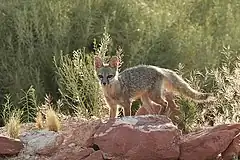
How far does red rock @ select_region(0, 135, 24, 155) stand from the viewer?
24.3 ft

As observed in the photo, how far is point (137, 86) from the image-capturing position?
8.30 meters

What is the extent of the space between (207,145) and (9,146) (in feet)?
7.38

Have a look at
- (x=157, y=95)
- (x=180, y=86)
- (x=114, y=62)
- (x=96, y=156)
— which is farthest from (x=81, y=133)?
(x=180, y=86)

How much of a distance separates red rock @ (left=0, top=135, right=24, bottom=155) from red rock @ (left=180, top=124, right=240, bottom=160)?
74.8 inches

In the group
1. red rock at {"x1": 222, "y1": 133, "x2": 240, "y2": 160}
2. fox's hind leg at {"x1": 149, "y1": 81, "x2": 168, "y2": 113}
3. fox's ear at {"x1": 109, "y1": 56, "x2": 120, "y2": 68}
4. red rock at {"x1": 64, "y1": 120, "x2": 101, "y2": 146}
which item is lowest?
red rock at {"x1": 222, "y1": 133, "x2": 240, "y2": 160}

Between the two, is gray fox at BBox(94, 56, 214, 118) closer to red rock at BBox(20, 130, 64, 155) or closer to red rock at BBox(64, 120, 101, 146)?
red rock at BBox(64, 120, 101, 146)

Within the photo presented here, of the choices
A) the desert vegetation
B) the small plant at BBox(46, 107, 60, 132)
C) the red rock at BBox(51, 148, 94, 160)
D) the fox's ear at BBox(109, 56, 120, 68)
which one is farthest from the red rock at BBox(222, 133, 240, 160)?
the desert vegetation

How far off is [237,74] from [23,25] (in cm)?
368

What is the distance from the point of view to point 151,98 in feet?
27.1

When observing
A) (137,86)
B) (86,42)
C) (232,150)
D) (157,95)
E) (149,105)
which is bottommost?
(232,150)

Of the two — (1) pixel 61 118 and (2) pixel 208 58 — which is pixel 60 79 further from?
(2) pixel 208 58

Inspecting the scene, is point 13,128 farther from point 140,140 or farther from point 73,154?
point 140,140

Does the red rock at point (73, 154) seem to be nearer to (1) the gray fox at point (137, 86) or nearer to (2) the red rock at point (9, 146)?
(2) the red rock at point (9, 146)

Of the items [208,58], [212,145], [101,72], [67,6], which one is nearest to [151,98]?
[101,72]
